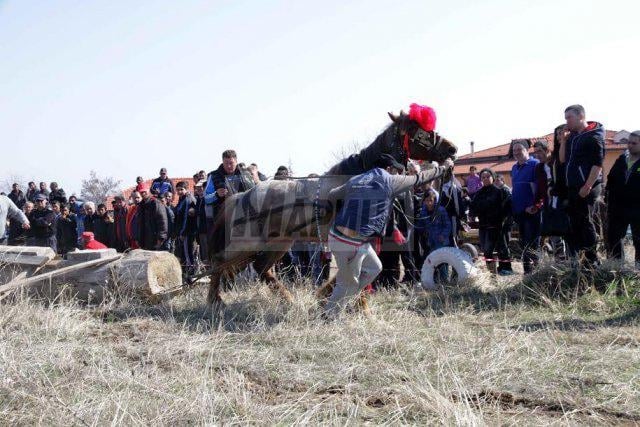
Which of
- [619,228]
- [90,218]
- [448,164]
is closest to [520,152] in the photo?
[619,228]

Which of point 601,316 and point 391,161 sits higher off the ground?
point 391,161

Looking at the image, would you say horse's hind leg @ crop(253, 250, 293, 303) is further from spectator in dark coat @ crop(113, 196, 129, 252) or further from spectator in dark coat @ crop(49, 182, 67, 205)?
spectator in dark coat @ crop(49, 182, 67, 205)

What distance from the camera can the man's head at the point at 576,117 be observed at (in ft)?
21.5

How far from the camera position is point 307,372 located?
3.90 metres

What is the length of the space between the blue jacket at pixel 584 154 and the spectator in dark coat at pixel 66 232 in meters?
9.88

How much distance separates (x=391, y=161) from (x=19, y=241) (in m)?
10.1

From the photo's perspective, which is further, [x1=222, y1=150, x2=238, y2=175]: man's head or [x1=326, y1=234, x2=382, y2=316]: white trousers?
[x1=222, y1=150, x2=238, y2=175]: man's head

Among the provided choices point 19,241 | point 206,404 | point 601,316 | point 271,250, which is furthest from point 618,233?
point 19,241

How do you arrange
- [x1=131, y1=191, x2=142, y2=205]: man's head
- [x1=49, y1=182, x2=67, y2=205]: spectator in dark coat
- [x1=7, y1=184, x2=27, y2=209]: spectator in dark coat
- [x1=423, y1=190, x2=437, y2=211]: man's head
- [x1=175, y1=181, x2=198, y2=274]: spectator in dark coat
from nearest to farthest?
[x1=423, y1=190, x2=437, y2=211]: man's head
[x1=175, y1=181, x2=198, y2=274]: spectator in dark coat
[x1=131, y1=191, x2=142, y2=205]: man's head
[x1=49, y1=182, x2=67, y2=205]: spectator in dark coat
[x1=7, y1=184, x2=27, y2=209]: spectator in dark coat

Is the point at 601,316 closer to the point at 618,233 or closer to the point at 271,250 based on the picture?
the point at 618,233

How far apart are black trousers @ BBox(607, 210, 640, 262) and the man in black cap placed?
10.5 meters

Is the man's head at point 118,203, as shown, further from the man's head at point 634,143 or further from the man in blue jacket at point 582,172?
the man's head at point 634,143

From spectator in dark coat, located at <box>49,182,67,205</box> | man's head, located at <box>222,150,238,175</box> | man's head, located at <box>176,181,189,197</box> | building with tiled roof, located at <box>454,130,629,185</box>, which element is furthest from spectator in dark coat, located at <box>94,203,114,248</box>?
building with tiled roof, located at <box>454,130,629,185</box>

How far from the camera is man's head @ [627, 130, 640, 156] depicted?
6801 mm
